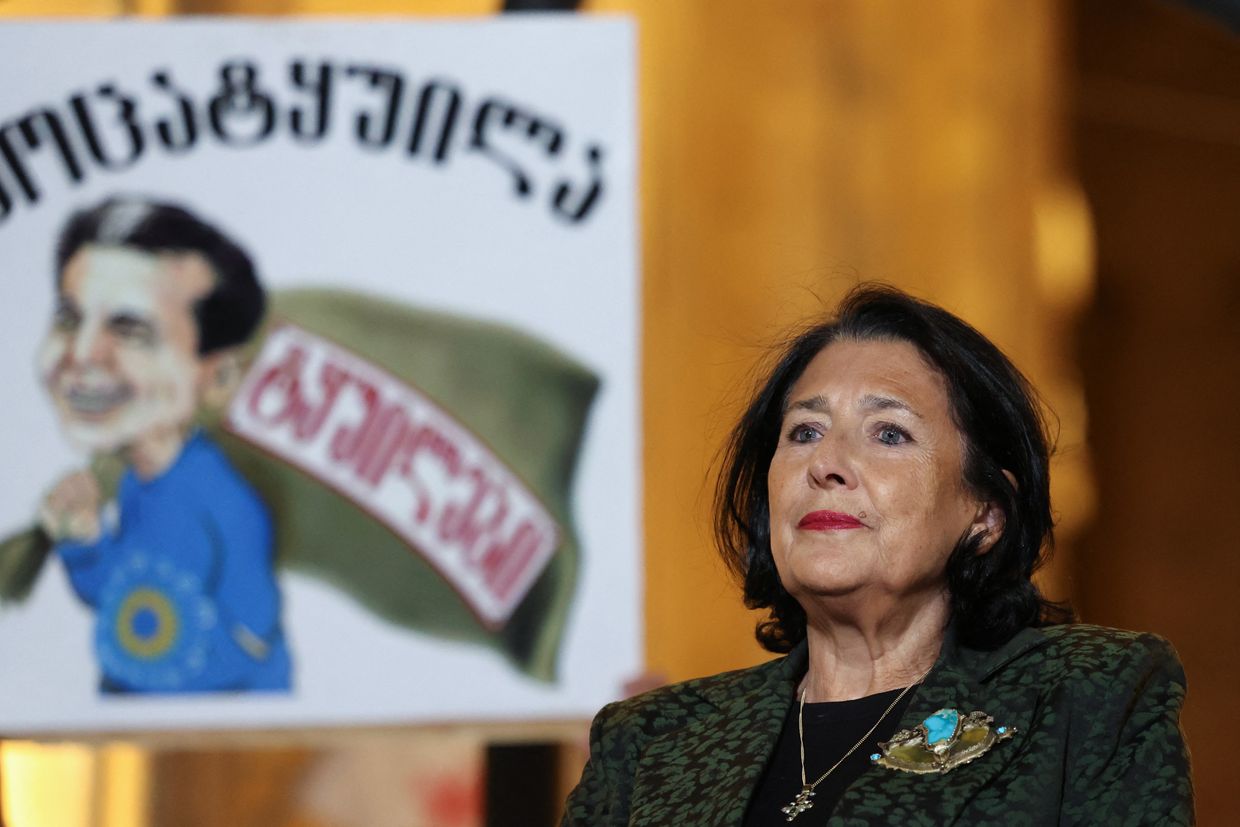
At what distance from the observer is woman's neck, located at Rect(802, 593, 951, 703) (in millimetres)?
1881

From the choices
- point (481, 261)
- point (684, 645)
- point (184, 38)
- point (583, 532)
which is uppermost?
point (184, 38)

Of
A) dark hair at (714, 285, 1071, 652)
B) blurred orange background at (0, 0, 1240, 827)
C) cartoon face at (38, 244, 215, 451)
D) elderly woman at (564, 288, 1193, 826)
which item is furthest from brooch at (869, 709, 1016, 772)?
cartoon face at (38, 244, 215, 451)

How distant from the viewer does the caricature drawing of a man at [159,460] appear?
9.05ft

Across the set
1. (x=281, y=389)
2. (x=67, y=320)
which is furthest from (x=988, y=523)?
(x=67, y=320)

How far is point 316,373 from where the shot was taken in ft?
9.23

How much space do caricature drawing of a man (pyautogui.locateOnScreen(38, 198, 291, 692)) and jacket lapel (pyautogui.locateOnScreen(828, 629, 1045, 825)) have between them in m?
1.28

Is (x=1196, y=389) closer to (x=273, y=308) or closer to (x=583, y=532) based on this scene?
(x=583, y=532)

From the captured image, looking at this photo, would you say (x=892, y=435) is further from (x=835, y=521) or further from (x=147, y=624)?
(x=147, y=624)

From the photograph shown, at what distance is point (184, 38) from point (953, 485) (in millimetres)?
1604

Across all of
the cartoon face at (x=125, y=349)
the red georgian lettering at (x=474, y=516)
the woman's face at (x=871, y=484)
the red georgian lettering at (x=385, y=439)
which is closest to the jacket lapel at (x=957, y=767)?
the woman's face at (x=871, y=484)

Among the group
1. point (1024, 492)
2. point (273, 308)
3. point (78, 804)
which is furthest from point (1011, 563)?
point (78, 804)

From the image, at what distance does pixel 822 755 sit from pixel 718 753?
0.11 metres

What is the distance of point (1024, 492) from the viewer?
191cm

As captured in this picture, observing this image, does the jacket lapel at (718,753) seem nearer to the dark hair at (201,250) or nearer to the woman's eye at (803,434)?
the woman's eye at (803,434)
